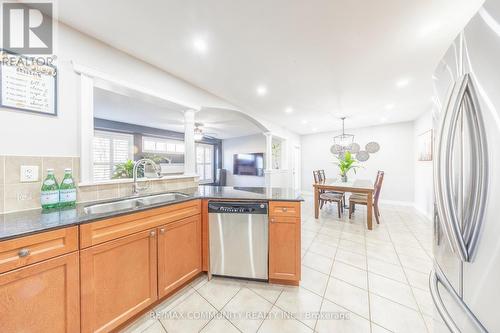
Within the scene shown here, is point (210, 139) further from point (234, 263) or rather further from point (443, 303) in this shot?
point (443, 303)

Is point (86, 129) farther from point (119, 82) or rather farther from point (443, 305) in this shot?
point (443, 305)

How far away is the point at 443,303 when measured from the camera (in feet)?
2.51

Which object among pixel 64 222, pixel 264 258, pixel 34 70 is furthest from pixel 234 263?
pixel 34 70

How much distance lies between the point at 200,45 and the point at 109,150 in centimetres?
458

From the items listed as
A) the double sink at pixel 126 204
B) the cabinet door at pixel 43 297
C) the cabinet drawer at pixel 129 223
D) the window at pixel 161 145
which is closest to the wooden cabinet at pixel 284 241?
the cabinet drawer at pixel 129 223

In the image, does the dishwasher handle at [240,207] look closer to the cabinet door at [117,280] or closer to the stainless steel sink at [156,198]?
the stainless steel sink at [156,198]

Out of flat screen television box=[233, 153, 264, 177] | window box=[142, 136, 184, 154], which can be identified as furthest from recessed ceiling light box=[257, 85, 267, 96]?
window box=[142, 136, 184, 154]

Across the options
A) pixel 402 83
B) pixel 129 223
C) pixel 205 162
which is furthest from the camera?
pixel 205 162

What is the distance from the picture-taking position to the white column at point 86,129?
1518 millimetres

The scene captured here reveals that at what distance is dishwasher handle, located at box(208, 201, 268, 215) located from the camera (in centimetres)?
167

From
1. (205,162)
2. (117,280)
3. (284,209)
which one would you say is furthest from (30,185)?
(205,162)

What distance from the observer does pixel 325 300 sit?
5.04 feet

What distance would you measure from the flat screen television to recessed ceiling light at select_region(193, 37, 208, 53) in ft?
16.1

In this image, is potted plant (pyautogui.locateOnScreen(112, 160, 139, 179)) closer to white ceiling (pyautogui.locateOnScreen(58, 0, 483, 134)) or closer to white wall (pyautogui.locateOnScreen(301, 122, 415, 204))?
white ceiling (pyautogui.locateOnScreen(58, 0, 483, 134))
